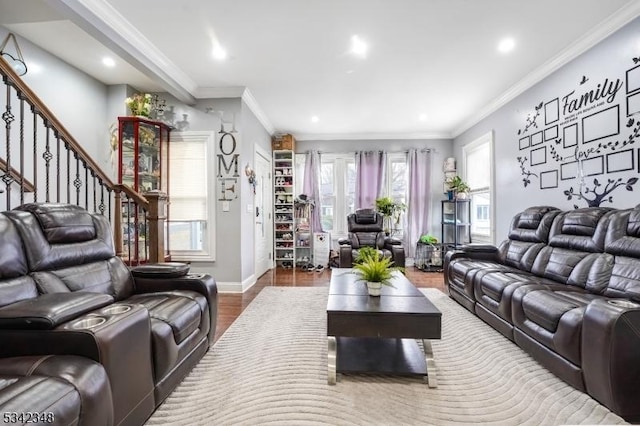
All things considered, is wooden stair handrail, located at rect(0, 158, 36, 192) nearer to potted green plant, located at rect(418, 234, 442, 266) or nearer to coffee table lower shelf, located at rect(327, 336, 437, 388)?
coffee table lower shelf, located at rect(327, 336, 437, 388)

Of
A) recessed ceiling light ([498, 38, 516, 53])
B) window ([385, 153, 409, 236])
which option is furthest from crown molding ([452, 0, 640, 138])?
window ([385, 153, 409, 236])

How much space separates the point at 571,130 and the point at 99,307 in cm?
431

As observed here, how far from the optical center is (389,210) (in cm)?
588

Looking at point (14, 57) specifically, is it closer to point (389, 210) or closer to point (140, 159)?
point (140, 159)

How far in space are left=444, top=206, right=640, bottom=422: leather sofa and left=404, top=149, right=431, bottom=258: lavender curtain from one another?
236 cm

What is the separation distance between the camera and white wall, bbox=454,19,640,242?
262 cm

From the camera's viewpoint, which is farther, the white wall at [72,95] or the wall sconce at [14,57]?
the white wall at [72,95]

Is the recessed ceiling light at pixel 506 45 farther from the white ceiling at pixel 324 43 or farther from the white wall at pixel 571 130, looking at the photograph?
the white wall at pixel 571 130

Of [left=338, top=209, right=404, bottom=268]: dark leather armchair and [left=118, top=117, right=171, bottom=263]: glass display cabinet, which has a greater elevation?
[left=118, top=117, right=171, bottom=263]: glass display cabinet

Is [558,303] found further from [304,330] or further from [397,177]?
[397,177]

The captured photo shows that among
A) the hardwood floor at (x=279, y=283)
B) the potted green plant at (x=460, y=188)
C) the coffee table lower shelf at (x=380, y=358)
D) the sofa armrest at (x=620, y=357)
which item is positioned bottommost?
the hardwood floor at (x=279, y=283)

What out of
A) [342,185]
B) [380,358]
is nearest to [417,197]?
[342,185]

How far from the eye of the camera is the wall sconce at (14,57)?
2.95 meters

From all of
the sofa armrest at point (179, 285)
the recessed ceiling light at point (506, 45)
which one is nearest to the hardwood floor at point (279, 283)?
the sofa armrest at point (179, 285)
